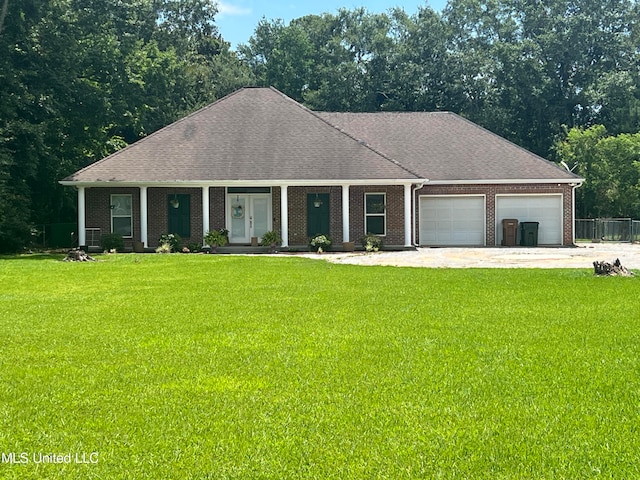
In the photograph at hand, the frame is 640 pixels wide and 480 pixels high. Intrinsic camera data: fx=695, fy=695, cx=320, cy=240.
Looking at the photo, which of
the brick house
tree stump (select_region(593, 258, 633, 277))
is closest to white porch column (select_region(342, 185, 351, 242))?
the brick house

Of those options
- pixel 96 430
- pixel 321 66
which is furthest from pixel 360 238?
pixel 321 66

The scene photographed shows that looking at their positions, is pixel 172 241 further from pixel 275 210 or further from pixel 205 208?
pixel 275 210

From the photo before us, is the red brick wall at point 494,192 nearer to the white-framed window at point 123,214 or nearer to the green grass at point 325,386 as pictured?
the white-framed window at point 123,214

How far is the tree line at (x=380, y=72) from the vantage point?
29250 mm

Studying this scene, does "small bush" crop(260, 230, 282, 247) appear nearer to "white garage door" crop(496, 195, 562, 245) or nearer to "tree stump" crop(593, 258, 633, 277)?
"white garage door" crop(496, 195, 562, 245)

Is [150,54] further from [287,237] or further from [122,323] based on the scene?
[122,323]

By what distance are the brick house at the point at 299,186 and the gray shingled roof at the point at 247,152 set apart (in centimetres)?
4

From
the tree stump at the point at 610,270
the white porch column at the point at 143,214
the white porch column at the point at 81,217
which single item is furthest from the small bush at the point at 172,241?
the tree stump at the point at 610,270

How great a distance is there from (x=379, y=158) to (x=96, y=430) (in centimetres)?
2138

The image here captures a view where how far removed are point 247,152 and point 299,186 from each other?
2.36 metres

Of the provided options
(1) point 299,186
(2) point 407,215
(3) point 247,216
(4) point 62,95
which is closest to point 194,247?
(3) point 247,216

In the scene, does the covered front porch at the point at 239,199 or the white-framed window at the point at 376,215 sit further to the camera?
the white-framed window at the point at 376,215

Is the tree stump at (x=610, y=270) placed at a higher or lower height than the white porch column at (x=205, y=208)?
lower

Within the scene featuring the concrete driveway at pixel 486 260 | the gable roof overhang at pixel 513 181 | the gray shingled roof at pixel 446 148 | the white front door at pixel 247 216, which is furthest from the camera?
the gray shingled roof at pixel 446 148
